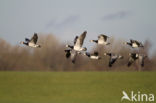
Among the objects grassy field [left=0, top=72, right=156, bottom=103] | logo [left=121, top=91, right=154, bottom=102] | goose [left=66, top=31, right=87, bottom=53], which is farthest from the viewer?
grassy field [left=0, top=72, right=156, bottom=103]

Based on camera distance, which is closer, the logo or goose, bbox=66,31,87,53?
goose, bbox=66,31,87,53

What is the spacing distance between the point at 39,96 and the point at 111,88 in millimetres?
6662

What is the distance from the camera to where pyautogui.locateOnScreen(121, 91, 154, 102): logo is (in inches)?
1405

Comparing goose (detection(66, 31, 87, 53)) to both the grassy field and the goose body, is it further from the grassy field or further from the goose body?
the grassy field

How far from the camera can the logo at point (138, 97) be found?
35688 mm

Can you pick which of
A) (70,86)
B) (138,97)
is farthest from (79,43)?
(70,86)

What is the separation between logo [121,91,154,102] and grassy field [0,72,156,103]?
599 mm

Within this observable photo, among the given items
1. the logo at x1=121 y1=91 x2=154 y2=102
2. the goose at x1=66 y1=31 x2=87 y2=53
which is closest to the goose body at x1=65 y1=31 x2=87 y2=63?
the goose at x1=66 y1=31 x2=87 y2=53

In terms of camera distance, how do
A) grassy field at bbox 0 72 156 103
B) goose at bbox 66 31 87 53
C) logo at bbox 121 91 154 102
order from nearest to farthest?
goose at bbox 66 31 87 53 < logo at bbox 121 91 154 102 < grassy field at bbox 0 72 156 103

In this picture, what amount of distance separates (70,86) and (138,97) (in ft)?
25.7

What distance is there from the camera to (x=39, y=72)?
51.0 meters

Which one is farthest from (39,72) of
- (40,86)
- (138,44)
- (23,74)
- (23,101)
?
(138,44)

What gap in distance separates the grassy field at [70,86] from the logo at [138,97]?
60cm

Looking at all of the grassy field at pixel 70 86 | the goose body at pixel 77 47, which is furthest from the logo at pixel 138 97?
the goose body at pixel 77 47
